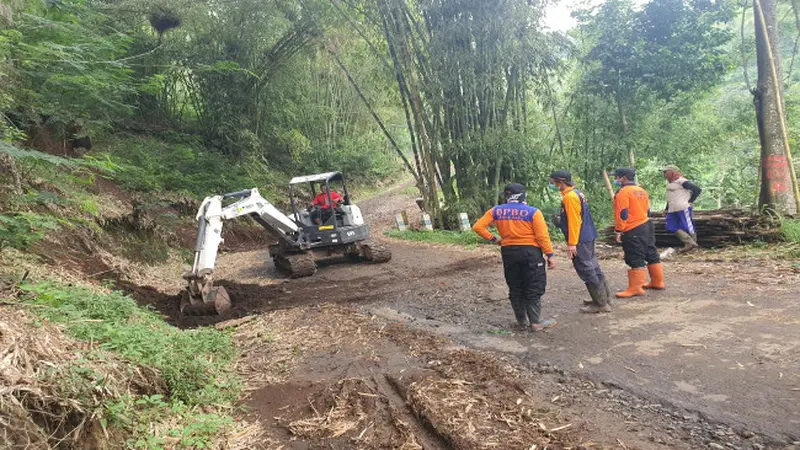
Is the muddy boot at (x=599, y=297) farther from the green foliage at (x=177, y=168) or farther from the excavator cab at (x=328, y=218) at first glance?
the green foliage at (x=177, y=168)

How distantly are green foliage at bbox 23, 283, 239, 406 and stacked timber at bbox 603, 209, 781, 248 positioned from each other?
22.2ft

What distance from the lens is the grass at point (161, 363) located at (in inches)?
107

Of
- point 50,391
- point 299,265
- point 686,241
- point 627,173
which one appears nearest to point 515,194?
point 627,173

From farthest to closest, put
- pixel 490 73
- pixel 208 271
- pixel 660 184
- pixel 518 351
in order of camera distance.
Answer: pixel 660 184, pixel 490 73, pixel 208 271, pixel 518 351

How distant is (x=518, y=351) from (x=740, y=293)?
2.66 metres

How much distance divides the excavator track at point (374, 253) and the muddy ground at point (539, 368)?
2861 mm

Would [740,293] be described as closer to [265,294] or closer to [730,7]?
[265,294]

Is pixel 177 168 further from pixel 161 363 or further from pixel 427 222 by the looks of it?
pixel 161 363

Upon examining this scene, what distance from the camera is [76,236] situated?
8.05 metres

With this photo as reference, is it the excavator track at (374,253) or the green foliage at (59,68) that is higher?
the green foliage at (59,68)

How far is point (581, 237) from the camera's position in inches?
195

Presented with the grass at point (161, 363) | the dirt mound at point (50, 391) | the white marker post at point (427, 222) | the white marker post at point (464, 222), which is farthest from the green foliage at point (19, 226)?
the white marker post at point (427, 222)

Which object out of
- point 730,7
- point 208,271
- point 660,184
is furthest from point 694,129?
point 208,271

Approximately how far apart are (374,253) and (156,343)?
19.4 feet
